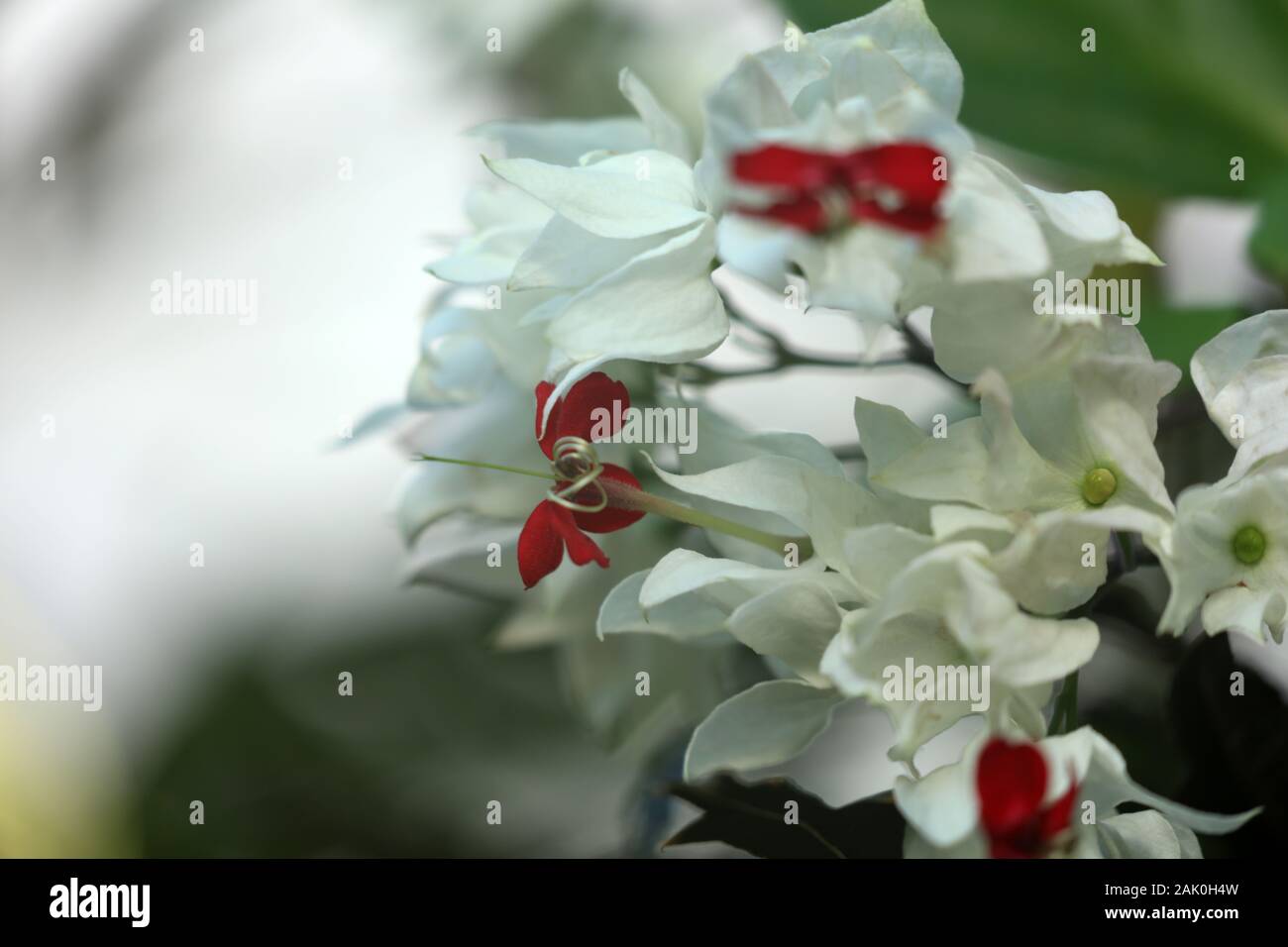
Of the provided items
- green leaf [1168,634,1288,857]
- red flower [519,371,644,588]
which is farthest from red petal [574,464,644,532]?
green leaf [1168,634,1288,857]

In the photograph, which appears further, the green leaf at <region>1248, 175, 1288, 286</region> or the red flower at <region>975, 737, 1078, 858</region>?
the green leaf at <region>1248, 175, 1288, 286</region>

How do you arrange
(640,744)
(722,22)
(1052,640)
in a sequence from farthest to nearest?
(722,22) < (640,744) < (1052,640)

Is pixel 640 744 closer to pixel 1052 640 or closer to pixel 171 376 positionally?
pixel 1052 640

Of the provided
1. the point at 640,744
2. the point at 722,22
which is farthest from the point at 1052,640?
the point at 722,22

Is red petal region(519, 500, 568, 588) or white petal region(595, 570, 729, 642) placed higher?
red petal region(519, 500, 568, 588)

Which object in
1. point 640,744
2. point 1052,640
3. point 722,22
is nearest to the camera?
point 1052,640

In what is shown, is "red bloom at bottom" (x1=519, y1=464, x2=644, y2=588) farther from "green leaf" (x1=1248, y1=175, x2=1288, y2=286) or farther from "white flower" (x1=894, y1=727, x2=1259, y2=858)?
"green leaf" (x1=1248, y1=175, x2=1288, y2=286)

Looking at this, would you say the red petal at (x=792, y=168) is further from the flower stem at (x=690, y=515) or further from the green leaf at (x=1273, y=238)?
the green leaf at (x=1273, y=238)
